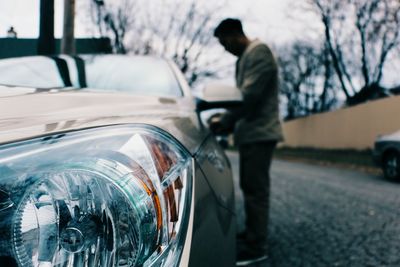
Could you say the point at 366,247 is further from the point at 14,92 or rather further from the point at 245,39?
the point at 14,92

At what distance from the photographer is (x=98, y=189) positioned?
36.4 inches

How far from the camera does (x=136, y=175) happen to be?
0.97m

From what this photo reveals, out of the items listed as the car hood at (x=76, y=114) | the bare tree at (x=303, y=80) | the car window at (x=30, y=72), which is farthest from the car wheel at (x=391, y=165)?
the bare tree at (x=303, y=80)

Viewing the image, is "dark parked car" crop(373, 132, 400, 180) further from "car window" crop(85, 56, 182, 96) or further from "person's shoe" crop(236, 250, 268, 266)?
"car window" crop(85, 56, 182, 96)

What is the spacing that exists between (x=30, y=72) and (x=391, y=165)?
804cm

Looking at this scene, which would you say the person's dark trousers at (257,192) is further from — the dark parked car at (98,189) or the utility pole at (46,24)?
the dark parked car at (98,189)

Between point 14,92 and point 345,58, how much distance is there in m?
27.1

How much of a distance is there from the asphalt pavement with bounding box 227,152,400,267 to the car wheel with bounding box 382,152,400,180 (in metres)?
1.63

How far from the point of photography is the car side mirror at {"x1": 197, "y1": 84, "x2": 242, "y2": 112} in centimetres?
220

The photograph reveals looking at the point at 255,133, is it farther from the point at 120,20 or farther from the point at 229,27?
the point at 120,20

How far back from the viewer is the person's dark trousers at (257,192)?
2969mm

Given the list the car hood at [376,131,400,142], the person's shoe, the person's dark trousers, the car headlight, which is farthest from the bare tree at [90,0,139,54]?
the car headlight

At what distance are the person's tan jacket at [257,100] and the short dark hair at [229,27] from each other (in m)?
0.16

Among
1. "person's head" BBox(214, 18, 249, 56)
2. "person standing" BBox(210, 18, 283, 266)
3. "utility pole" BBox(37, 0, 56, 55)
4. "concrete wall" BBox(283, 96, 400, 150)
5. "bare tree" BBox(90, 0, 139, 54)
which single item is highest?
"bare tree" BBox(90, 0, 139, 54)
